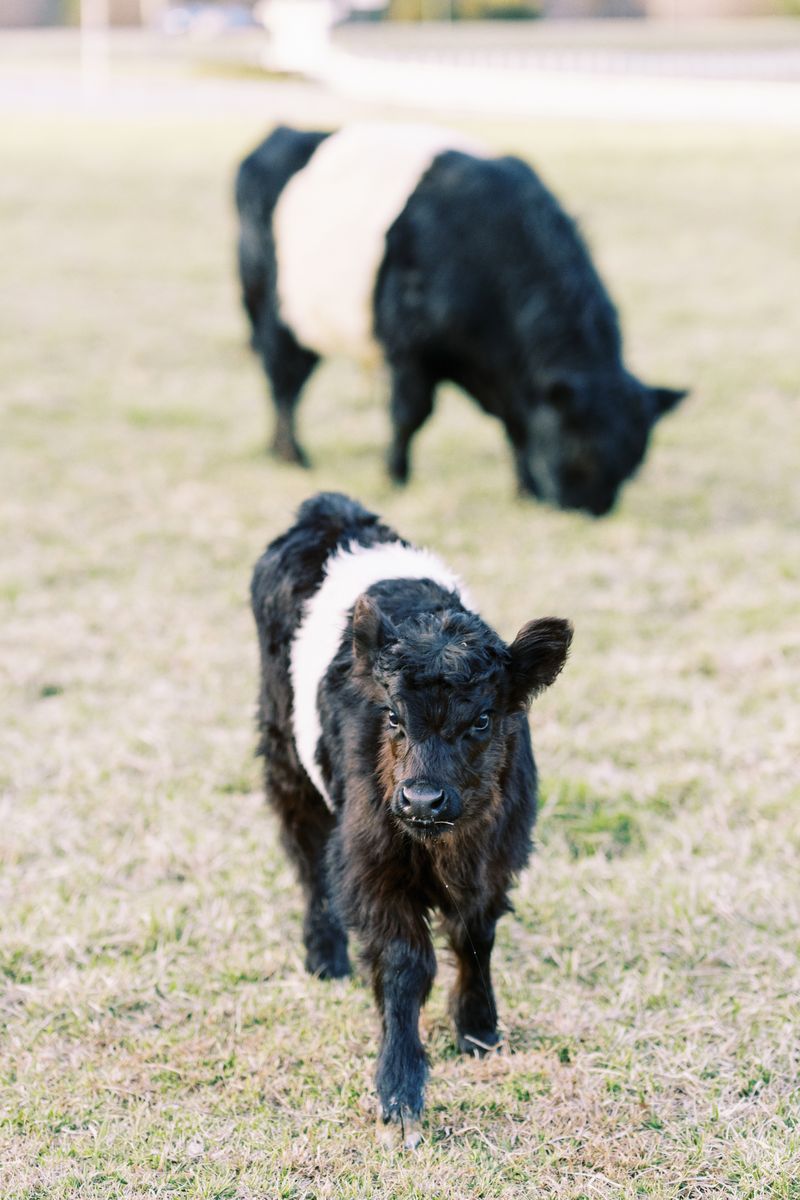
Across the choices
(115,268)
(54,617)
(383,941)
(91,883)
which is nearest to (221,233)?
(115,268)

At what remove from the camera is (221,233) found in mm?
15906

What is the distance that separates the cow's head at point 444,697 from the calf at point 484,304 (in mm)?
4101

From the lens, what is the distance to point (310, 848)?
3.72 metres

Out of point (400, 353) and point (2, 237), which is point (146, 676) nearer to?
point (400, 353)

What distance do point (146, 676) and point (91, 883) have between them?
1.46 metres

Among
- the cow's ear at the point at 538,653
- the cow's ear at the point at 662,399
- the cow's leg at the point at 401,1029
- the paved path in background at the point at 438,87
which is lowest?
the paved path in background at the point at 438,87

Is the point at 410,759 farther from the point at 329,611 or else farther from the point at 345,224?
the point at 345,224

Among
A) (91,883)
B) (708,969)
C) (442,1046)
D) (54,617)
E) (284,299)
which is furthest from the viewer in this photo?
(284,299)

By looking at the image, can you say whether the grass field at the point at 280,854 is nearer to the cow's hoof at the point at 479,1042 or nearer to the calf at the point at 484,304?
the cow's hoof at the point at 479,1042

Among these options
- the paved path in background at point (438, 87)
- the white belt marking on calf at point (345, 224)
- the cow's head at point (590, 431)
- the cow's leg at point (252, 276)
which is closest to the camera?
the cow's head at point (590, 431)

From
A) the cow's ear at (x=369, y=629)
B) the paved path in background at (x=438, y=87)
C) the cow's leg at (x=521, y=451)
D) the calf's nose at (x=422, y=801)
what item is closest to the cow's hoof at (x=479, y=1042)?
the calf's nose at (x=422, y=801)

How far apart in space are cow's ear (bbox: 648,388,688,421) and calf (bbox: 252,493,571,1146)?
3812 millimetres

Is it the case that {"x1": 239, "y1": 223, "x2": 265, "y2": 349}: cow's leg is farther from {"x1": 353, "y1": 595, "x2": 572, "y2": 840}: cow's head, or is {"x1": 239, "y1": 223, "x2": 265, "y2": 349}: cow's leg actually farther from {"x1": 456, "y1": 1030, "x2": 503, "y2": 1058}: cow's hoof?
{"x1": 456, "y1": 1030, "x2": 503, "y2": 1058}: cow's hoof

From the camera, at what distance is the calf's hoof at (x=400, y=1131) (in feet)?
9.94
